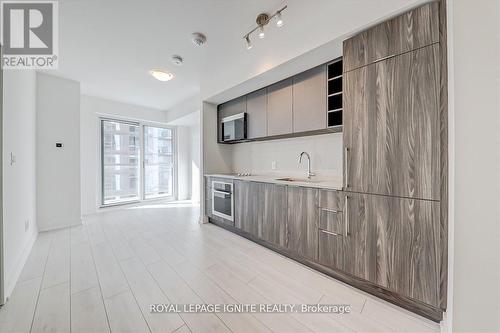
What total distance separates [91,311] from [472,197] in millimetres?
2609

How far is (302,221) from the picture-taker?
7.23 ft

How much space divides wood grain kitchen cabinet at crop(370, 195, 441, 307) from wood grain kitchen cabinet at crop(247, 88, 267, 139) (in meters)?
1.84

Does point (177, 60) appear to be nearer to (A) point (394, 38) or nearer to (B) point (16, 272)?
(A) point (394, 38)

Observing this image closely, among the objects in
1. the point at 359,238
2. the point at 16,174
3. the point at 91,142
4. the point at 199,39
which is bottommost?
the point at 359,238

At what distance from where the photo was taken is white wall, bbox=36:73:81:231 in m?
3.38

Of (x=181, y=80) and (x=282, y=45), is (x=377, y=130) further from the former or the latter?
(x=181, y=80)

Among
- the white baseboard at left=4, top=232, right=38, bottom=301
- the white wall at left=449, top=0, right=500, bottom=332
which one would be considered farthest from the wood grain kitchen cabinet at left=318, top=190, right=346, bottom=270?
the white baseboard at left=4, top=232, right=38, bottom=301

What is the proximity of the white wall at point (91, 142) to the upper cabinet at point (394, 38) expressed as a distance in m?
5.15

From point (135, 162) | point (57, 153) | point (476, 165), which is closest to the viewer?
point (476, 165)

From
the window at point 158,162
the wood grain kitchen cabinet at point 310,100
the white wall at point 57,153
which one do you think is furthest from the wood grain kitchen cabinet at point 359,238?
the window at point 158,162

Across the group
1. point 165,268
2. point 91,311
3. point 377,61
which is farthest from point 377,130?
point 91,311

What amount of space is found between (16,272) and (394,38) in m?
3.91

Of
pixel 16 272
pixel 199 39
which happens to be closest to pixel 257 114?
pixel 199 39

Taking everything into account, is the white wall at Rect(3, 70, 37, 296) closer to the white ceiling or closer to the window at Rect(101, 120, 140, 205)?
the white ceiling
